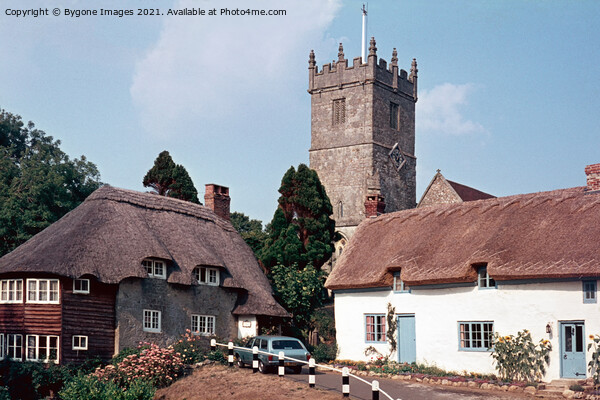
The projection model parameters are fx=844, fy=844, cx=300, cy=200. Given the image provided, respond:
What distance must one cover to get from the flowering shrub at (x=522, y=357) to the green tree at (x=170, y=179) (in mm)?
24534

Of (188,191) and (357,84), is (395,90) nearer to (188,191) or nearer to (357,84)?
(357,84)

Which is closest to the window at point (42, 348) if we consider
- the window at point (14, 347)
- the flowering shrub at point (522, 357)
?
the window at point (14, 347)

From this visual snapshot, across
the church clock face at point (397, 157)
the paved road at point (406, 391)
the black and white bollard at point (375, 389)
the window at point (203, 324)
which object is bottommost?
the paved road at point (406, 391)

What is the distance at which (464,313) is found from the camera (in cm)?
3028

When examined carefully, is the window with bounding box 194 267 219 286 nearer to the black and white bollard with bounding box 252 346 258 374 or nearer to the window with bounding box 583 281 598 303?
the black and white bollard with bounding box 252 346 258 374

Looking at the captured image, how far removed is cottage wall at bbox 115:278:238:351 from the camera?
103ft

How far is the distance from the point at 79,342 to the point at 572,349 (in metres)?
16.9

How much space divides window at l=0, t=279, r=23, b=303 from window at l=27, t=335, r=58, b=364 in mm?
1575

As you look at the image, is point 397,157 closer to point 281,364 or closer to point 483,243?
point 483,243

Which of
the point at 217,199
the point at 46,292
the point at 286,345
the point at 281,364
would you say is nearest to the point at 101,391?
the point at 281,364

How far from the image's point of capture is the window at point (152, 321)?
32.2 m

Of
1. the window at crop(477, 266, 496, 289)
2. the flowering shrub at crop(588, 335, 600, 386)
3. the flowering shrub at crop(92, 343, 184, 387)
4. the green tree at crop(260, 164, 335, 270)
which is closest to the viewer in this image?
the flowering shrub at crop(588, 335, 600, 386)

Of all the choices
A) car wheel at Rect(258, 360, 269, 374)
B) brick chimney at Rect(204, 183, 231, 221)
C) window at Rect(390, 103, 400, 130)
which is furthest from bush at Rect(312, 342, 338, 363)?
window at Rect(390, 103, 400, 130)

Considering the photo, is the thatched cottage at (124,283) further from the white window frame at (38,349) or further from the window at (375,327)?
the window at (375,327)
